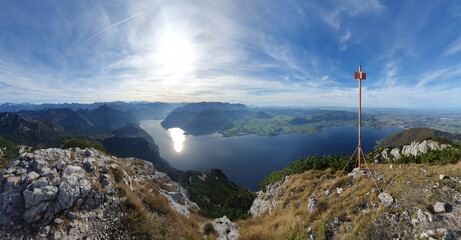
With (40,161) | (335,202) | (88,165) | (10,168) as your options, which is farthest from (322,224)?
(10,168)

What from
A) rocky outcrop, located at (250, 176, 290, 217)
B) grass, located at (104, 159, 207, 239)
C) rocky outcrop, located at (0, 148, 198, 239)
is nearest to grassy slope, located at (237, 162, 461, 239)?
grass, located at (104, 159, 207, 239)

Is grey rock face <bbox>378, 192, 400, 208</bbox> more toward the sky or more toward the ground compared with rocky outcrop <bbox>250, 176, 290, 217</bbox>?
more toward the sky

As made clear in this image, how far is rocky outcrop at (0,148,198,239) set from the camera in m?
9.96

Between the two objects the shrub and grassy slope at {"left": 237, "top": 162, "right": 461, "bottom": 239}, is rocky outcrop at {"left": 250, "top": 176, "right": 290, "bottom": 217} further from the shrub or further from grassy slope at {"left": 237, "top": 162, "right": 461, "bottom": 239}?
the shrub

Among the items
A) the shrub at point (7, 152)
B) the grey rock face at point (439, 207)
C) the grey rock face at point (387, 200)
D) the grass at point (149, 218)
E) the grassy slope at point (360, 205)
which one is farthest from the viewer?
the shrub at point (7, 152)

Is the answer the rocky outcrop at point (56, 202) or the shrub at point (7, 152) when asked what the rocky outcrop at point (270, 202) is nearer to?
the rocky outcrop at point (56, 202)

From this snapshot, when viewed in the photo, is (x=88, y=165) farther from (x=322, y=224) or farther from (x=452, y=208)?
(x=452, y=208)

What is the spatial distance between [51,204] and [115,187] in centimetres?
398

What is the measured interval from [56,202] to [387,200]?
21.4 m

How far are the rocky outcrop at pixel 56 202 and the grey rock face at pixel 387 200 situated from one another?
1750cm

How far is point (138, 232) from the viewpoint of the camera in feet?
39.3

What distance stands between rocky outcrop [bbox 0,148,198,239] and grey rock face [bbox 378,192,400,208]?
17498mm

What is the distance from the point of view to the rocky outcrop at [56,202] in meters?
9.96

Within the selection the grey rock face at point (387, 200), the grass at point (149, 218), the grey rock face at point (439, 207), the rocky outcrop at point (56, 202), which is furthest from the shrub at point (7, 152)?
the grey rock face at point (439, 207)
